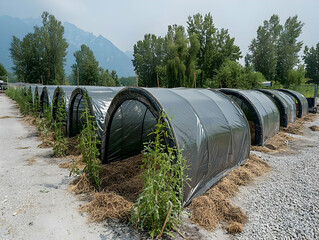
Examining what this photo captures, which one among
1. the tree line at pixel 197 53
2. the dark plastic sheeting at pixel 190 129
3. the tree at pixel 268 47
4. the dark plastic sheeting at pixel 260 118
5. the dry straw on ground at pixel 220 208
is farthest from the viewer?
the tree at pixel 268 47

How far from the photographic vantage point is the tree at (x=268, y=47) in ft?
144

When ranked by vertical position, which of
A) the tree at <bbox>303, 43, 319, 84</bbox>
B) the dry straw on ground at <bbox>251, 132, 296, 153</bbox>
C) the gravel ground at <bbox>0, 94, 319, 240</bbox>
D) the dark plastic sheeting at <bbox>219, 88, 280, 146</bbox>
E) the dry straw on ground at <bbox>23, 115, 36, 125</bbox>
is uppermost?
the tree at <bbox>303, 43, 319, 84</bbox>

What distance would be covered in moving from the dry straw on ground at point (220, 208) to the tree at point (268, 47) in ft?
149

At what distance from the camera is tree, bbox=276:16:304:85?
151ft

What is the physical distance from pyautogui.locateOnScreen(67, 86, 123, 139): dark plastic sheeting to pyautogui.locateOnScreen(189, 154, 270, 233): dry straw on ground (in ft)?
12.4

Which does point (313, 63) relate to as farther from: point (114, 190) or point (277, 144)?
point (114, 190)

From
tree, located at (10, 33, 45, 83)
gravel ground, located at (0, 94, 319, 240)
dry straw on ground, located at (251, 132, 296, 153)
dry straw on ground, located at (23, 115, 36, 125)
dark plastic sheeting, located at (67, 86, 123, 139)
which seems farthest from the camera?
tree, located at (10, 33, 45, 83)

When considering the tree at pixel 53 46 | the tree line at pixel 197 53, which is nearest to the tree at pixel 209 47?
the tree line at pixel 197 53

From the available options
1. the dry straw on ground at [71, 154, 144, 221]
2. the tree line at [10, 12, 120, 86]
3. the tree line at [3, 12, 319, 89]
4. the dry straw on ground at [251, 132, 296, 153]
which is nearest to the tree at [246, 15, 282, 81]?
the tree line at [3, 12, 319, 89]

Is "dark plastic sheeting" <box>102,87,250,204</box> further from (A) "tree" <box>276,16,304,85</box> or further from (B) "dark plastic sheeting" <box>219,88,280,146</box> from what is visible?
(A) "tree" <box>276,16,304,85</box>

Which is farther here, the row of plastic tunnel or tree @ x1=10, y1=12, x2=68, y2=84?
tree @ x1=10, y1=12, x2=68, y2=84

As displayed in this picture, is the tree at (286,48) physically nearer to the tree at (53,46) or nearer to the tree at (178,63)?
the tree at (178,63)

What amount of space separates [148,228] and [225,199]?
1.68m

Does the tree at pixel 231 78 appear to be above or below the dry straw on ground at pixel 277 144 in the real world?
above
